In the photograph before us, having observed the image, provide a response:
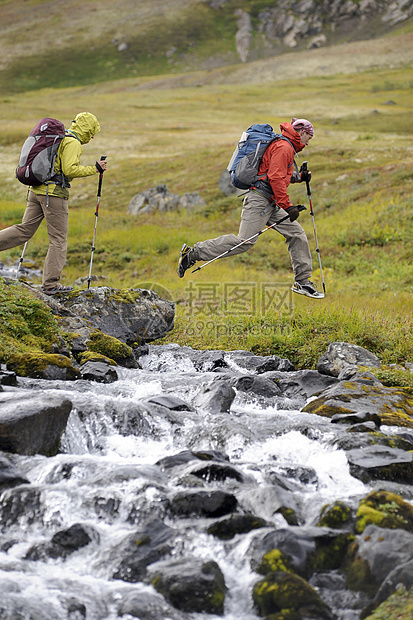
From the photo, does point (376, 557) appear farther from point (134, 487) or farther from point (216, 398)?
point (216, 398)

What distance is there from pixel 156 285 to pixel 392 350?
25.7 ft

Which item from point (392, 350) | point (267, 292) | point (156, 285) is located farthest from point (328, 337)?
point (156, 285)

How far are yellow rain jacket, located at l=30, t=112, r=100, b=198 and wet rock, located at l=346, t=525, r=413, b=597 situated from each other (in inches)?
324

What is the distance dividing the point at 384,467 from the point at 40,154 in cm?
816

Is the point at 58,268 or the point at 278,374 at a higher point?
the point at 58,268

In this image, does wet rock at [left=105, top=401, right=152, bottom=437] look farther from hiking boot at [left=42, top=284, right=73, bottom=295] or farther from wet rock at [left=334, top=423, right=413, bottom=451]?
hiking boot at [left=42, top=284, right=73, bottom=295]

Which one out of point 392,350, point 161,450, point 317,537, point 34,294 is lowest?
point 317,537

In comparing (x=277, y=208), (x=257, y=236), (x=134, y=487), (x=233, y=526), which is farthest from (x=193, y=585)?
(x=277, y=208)

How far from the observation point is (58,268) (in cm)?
1191

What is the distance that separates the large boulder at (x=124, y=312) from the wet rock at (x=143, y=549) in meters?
6.71

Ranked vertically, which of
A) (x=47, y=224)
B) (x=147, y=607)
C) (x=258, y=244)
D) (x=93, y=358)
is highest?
(x=258, y=244)

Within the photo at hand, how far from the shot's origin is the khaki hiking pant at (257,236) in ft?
35.6

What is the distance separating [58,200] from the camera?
1127 centimetres

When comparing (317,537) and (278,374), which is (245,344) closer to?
(278,374)
